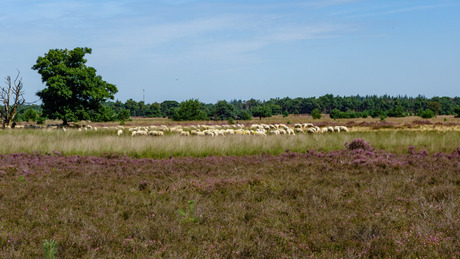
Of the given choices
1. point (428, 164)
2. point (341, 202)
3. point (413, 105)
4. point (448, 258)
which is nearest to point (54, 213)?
point (341, 202)

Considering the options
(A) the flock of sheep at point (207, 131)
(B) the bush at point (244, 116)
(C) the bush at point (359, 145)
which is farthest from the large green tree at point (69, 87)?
(B) the bush at point (244, 116)

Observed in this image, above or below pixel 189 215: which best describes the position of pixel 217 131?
above

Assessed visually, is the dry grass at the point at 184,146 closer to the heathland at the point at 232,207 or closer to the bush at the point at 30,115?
the heathland at the point at 232,207

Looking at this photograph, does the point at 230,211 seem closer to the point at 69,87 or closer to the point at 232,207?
the point at 232,207

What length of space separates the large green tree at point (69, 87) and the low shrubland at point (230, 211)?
2140 centimetres

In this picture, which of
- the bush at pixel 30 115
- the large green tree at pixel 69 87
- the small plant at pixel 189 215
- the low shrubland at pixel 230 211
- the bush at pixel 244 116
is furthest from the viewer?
the bush at pixel 244 116

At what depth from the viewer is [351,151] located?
14.5 metres

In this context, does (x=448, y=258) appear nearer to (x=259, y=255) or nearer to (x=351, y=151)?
(x=259, y=255)

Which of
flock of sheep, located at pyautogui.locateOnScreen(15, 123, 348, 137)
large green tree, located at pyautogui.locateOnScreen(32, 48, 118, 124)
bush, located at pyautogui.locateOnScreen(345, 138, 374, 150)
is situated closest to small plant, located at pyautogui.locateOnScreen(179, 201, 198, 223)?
bush, located at pyautogui.locateOnScreen(345, 138, 374, 150)

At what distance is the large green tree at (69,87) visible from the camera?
3031 cm

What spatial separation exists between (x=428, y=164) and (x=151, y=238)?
1062 cm

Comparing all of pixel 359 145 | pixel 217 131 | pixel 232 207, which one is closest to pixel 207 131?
pixel 217 131

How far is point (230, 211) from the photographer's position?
6.62 metres

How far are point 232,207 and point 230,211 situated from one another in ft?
0.69
